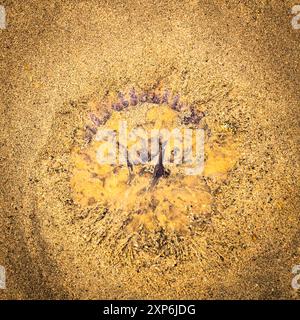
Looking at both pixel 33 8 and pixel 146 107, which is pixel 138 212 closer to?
pixel 146 107

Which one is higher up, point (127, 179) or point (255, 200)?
point (127, 179)

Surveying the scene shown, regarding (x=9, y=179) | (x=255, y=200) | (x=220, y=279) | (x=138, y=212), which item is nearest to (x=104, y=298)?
(x=138, y=212)

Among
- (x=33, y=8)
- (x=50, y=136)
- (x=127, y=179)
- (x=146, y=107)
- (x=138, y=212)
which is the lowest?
(x=138, y=212)

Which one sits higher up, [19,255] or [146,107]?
[146,107]

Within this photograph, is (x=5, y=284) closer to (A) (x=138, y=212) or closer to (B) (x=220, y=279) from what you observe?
(A) (x=138, y=212)

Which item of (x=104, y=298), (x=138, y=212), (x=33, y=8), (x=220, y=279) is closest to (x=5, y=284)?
(x=104, y=298)

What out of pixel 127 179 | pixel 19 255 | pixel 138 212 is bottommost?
pixel 19 255
